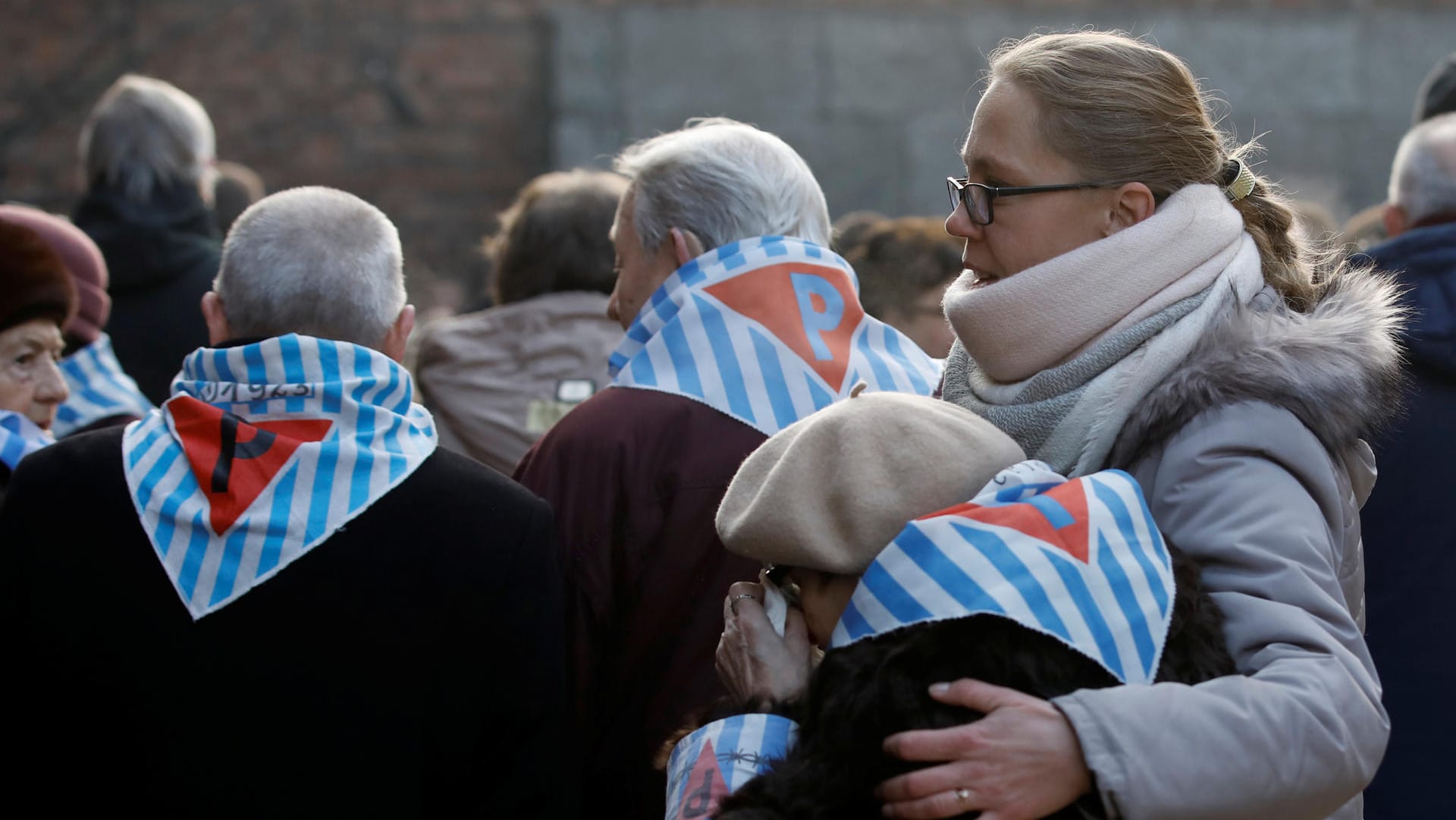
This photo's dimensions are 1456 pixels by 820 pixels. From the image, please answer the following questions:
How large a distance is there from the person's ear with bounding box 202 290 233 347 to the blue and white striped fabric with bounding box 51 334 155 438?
1.13 meters

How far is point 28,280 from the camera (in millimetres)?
2902

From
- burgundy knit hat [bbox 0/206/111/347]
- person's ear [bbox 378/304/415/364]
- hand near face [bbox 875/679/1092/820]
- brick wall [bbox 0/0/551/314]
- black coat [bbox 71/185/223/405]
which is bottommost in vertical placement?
brick wall [bbox 0/0/551/314]

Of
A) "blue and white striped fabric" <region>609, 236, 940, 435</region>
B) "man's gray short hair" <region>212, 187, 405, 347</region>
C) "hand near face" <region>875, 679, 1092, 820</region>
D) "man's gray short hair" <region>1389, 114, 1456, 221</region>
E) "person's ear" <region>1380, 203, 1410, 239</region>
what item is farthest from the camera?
"person's ear" <region>1380, 203, 1410, 239</region>

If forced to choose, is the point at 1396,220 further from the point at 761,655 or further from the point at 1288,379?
the point at 761,655

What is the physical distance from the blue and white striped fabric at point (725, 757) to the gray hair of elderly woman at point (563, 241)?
2014mm

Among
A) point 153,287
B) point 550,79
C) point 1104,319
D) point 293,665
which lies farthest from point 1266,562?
point 550,79

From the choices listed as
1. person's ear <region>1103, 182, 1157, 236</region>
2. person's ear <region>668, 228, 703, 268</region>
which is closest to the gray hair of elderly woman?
person's ear <region>668, 228, 703, 268</region>

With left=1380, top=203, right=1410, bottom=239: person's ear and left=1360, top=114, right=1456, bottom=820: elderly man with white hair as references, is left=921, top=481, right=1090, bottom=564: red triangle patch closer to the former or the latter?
left=1360, top=114, right=1456, bottom=820: elderly man with white hair

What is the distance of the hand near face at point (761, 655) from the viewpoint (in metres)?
1.71

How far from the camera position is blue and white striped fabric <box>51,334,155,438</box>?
3.40 metres

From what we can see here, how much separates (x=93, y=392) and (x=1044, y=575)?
2.59 meters

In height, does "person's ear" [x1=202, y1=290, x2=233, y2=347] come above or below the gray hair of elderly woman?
above

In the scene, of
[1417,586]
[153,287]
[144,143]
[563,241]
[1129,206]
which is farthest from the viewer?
[144,143]

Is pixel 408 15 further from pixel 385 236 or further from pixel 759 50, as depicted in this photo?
pixel 385 236
